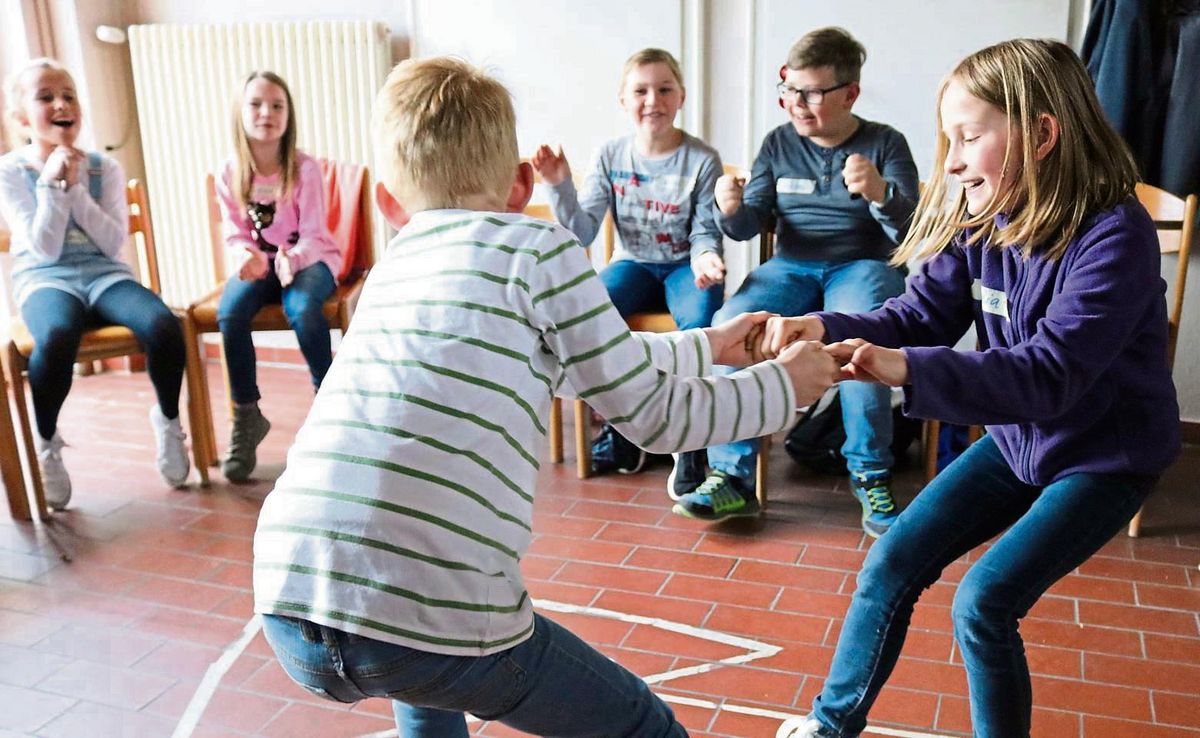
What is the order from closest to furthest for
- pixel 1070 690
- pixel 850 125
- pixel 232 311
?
pixel 1070 690
pixel 850 125
pixel 232 311

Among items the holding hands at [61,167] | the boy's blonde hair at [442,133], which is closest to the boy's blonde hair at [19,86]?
the holding hands at [61,167]

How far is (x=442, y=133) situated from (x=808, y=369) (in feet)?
1.87

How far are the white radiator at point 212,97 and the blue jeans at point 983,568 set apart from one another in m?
2.95

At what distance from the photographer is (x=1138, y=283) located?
1480 mm

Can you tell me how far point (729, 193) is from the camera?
2.93 m

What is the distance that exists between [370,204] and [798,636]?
82.7 inches

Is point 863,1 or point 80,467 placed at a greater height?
point 863,1

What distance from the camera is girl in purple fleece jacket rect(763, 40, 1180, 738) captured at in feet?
4.79

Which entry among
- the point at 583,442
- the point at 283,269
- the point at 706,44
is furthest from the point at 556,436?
the point at 706,44

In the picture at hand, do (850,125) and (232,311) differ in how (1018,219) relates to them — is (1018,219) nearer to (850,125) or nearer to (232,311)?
(850,125)

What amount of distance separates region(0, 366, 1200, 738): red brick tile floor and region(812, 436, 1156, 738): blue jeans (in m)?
0.37

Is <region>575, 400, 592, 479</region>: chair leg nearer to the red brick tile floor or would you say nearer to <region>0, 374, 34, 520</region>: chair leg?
the red brick tile floor

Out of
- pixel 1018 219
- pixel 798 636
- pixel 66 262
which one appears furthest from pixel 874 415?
pixel 66 262

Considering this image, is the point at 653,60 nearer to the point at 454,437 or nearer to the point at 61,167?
the point at 61,167
